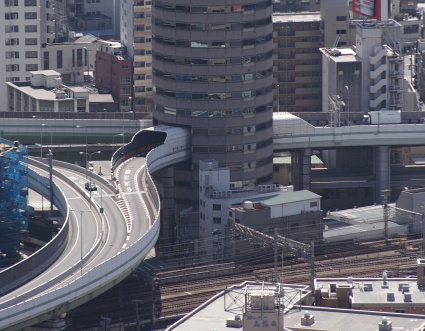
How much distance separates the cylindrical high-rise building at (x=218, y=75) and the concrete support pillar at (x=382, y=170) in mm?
12379

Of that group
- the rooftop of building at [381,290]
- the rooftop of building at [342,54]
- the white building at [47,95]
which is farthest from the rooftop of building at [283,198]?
the white building at [47,95]

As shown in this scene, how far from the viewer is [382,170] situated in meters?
171

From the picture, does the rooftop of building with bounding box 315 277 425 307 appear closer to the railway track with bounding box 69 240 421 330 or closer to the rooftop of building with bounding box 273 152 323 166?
the railway track with bounding box 69 240 421 330

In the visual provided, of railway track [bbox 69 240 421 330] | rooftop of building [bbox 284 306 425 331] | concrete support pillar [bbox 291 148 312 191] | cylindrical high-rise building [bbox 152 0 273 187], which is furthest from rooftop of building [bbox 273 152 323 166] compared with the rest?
rooftop of building [bbox 284 306 425 331]

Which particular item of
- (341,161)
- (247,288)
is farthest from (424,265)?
(341,161)

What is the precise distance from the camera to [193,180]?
16138cm

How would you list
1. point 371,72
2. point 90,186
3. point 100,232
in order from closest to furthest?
point 100,232 < point 90,186 < point 371,72

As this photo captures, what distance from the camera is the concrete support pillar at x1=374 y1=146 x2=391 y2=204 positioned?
170m

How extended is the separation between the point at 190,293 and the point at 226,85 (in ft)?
98.3

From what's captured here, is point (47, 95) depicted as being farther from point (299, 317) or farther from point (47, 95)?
point (299, 317)

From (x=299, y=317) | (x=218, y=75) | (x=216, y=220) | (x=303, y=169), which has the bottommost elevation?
(x=216, y=220)

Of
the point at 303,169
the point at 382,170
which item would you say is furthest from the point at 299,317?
the point at 382,170

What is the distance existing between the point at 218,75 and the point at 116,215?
21.3 meters

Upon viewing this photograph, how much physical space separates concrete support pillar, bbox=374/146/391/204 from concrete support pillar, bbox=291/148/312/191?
6.01 meters
